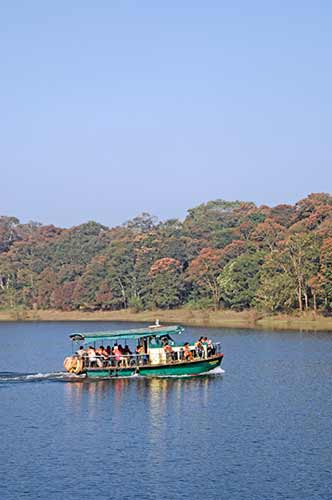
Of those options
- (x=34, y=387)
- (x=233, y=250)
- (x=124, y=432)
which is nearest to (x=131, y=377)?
(x=34, y=387)

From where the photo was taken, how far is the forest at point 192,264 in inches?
3821

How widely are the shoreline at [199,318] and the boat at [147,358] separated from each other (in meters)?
37.0

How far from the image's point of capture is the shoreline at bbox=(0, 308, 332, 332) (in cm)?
9350

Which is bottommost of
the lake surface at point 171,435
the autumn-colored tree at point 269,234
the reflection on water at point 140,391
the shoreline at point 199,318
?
the lake surface at point 171,435

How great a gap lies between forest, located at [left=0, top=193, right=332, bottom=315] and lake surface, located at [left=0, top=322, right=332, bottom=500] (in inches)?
1468

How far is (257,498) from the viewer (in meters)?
28.6

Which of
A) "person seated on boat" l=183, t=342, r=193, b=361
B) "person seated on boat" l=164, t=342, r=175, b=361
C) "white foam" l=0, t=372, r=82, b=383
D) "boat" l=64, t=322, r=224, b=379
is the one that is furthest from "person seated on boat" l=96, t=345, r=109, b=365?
"person seated on boat" l=183, t=342, r=193, b=361

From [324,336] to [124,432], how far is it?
45058 millimetres

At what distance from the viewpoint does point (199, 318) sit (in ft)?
356

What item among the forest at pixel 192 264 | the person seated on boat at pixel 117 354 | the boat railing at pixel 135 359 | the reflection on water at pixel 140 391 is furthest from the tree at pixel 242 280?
the person seated on boat at pixel 117 354

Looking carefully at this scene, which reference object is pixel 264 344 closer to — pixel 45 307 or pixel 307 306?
pixel 307 306

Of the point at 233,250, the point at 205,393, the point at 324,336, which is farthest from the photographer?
the point at 233,250

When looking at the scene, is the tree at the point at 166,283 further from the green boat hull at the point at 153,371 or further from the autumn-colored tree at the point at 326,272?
the green boat hull at the point at 153,371

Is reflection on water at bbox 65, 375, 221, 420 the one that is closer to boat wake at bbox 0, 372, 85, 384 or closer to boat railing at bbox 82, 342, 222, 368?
boat railing at bbox 82, 342, 222, 368
